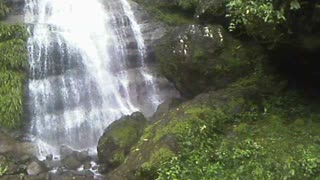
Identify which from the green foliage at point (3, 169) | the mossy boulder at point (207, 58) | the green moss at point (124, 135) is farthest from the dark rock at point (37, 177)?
the mossy boulder at point (207, 58)

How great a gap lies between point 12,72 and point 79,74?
6.21 feet

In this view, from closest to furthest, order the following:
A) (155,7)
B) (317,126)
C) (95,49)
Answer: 1. (317,126)
2. (95,49)
3. (155,7)

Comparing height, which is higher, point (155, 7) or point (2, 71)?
point (155, 7)

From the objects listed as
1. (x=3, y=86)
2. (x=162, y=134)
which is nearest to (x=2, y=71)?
(x=3, y=86)

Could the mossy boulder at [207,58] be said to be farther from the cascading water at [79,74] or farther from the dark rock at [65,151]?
the dark rock at [65,151]

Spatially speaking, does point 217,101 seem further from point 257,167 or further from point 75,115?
point 75,115

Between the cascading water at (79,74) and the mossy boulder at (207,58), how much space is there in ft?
8.65

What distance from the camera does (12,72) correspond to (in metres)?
12.5

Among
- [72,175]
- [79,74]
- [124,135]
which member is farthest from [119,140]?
[79,74]

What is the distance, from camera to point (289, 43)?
8.17 metres

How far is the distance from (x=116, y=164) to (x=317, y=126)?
4.36m

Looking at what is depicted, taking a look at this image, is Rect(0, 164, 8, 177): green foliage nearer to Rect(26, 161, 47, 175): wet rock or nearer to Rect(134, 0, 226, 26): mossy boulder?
Rect(26, 161, 47, 175): wet rock

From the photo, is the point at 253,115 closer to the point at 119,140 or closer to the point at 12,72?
the point at 119,140

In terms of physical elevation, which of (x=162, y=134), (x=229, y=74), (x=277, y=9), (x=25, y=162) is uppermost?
(x=277, y=9)
